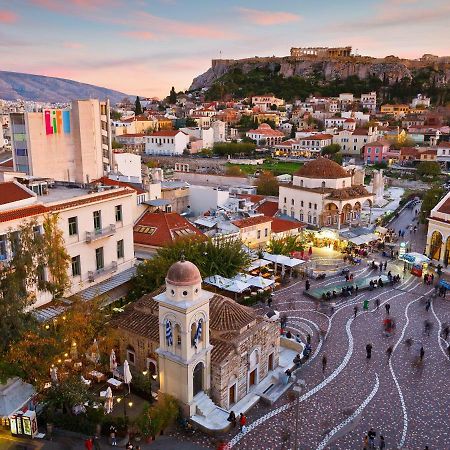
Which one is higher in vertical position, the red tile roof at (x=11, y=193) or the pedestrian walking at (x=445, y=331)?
the red tile roof at (x=11, y=193)

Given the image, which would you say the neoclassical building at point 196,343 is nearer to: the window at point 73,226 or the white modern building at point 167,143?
the window at point 73,226

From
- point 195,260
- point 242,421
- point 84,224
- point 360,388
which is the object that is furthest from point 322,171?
point 242,421

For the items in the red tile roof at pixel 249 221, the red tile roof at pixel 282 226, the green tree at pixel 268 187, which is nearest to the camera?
the red tile roof at pixel 249 221

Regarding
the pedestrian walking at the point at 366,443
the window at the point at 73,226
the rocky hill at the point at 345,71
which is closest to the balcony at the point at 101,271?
the window at the point at 73,226

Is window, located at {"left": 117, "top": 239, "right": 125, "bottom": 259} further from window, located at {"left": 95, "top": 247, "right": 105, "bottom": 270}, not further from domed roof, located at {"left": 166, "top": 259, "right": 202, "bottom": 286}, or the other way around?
domed roof, located at {"left": 166, "top": 259, "right": 202, "bottom": 286}

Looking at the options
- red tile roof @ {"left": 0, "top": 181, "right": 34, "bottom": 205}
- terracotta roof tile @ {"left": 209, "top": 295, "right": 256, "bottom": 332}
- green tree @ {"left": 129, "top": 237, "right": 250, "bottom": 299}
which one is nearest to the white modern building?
green tree @ {"left": 129, "top": 237, "right": 250, "bottom": 299}

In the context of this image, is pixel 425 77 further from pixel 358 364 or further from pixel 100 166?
pixel 358 364
